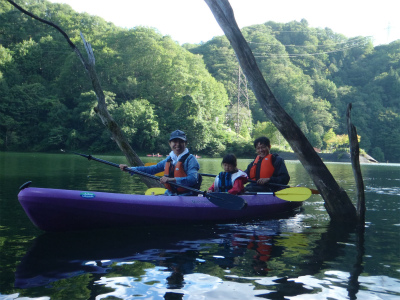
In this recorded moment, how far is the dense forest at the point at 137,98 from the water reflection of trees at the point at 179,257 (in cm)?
3397

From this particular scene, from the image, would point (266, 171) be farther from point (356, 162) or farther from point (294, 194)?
point (356, 162)

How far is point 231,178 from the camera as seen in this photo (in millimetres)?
6484

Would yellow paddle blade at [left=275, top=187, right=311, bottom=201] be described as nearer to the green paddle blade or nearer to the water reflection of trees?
the water reflection of trees

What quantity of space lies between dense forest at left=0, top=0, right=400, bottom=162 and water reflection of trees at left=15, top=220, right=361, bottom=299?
1337 inches

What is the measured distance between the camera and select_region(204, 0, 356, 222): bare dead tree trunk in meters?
6.13

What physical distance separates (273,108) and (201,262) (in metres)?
2.90

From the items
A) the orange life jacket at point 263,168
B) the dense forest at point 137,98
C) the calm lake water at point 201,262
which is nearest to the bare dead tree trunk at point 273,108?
the calm lake water at point 201,262

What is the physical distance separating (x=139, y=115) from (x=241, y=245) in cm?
3577

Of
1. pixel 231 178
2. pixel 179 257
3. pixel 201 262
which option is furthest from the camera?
pixel 231 178

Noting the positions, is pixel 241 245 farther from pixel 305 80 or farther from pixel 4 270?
pixel 305 80

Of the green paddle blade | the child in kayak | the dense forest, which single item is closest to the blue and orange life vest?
the child in kayak

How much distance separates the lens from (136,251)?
452cm

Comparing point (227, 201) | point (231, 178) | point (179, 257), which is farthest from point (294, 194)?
point (179, 257)

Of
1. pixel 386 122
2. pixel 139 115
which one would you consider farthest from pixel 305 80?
pixel 139 115
